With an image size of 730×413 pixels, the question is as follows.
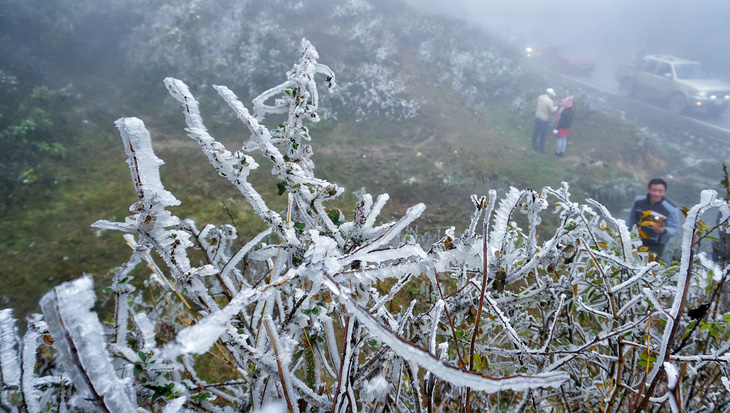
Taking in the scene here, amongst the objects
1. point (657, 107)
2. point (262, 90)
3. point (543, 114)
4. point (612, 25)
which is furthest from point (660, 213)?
point (612, 25)

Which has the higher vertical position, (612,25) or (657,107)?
(612,25)

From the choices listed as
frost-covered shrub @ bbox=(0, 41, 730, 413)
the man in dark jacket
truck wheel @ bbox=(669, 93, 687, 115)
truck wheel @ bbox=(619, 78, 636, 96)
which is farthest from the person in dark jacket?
frost-covered shrub @ bbox=(0, 41, 730, 413)

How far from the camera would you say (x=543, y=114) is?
8531 mm

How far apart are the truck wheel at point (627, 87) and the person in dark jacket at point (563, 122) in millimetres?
7435

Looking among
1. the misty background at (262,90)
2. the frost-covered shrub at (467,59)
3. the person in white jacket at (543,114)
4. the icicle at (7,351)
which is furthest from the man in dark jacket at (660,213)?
the frost-covered shrub at (467,59)

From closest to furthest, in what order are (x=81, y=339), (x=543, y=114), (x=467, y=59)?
(x=81, y=339)
(x=543, y=114)
(x=467, y=59)

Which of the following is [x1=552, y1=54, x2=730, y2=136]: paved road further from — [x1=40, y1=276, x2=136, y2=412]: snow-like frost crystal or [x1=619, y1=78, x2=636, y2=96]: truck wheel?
[x1=40, y1=276, x2=136, y2=412]: snow-like frost crystal

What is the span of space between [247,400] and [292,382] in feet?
0.98

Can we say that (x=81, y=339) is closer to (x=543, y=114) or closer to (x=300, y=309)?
(x=300, y=309)

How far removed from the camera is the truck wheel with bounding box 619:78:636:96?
43.3ft

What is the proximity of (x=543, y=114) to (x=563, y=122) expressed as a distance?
0.52m

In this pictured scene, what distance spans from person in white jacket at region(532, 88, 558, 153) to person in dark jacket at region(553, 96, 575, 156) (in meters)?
0.25

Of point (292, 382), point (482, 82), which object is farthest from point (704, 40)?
point (292, 382)

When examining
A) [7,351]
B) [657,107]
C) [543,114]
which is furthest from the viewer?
[657,107]
